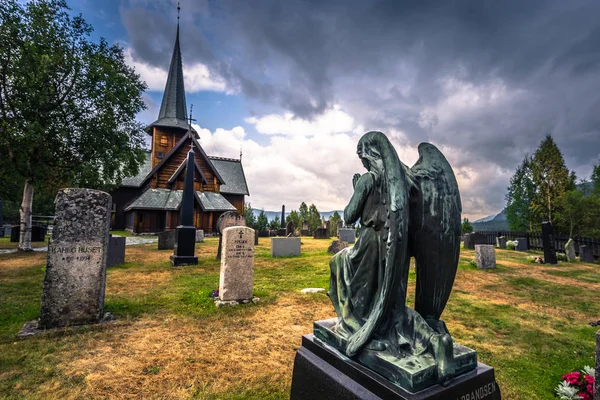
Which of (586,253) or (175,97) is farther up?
(175,97)

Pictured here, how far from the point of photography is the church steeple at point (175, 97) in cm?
3225

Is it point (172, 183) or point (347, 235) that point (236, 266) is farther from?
point (172, 183)

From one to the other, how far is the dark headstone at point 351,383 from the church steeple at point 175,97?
3260 cm

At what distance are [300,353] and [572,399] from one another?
2823mm

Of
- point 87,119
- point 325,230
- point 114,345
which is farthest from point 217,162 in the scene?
point 114,345

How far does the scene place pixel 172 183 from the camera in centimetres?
2605

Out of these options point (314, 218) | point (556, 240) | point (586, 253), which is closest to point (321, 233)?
point (314, 218)

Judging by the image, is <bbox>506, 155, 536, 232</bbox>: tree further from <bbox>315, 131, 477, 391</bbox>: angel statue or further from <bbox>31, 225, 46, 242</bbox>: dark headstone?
<bbox>31, 225, 46, 242</bbox>: dark headstone

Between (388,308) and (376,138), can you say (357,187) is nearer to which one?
(376,138)

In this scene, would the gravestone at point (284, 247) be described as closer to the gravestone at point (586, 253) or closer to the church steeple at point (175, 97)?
the gravestone at point (586, 253)

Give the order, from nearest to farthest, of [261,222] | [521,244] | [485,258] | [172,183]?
[485,258] < [521,244] < [172,183] < [261,222]

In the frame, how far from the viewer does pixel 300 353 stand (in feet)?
8.38

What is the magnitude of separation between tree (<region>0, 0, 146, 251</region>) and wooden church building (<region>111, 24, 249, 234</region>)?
6.13 metres

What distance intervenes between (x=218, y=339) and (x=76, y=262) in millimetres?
2734
